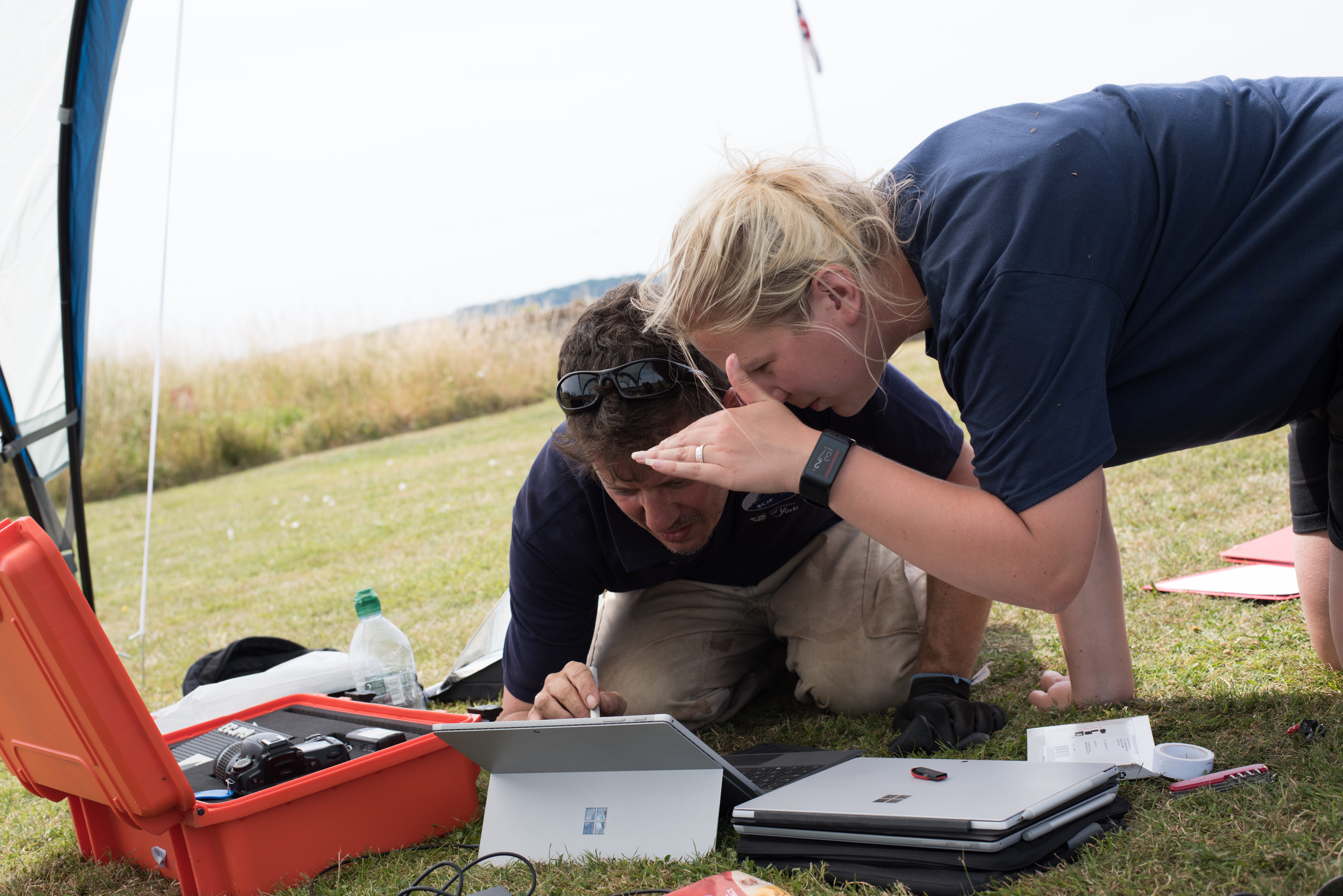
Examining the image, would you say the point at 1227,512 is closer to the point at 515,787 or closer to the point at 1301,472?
the point at 1301,472

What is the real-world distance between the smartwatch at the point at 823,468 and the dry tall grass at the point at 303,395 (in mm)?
10916

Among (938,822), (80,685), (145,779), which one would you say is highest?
(80,685)

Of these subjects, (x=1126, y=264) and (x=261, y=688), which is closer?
(x=1126, y=264)

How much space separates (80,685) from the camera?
1621 mm

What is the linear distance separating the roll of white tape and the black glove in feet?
1.39

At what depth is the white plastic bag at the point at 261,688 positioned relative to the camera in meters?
2.81

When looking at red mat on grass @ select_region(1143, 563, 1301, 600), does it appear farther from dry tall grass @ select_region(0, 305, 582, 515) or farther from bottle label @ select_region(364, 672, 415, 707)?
dry tall grass @ select_region(0, 305, 582, 515)

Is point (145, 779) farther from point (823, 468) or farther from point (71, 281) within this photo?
point (71, 281)

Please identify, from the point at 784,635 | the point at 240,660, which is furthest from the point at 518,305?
the point at 784,635

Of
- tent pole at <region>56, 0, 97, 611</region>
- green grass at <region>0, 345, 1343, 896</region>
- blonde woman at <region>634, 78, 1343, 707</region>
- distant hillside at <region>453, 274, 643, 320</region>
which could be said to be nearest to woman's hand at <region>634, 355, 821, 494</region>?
blonde woman at <region>634, 78, 1343, 707</region>

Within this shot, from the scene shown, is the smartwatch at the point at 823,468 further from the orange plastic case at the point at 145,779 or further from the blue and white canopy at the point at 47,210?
the blue and white canopy at the point at 47,210

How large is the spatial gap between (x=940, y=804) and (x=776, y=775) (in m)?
0.48

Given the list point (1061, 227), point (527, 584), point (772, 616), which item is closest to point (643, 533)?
point (527, 584)

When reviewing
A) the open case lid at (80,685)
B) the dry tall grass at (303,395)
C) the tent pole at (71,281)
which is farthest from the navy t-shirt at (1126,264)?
the dry tall grass at (303,395)
